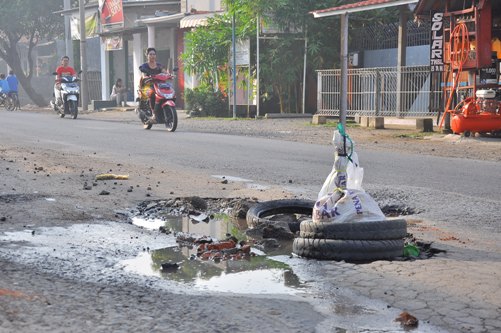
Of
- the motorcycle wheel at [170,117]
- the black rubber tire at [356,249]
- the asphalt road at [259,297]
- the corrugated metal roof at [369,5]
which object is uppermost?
the corrugated metal roof at [369,5]

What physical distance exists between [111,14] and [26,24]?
33.3 feet

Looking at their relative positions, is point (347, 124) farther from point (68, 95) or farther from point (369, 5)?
point (68, 95)

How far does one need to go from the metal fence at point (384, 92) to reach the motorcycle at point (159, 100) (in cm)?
550

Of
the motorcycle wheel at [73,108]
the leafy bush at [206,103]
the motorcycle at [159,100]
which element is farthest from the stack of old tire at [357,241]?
the leafy bush at [206,103]

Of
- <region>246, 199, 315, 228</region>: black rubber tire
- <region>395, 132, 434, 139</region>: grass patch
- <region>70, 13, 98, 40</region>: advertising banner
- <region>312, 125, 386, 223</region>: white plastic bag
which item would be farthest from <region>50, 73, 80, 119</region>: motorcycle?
<region>312, 125, 386, 223</region>: white plastic bag

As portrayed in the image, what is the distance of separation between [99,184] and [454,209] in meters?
3.90

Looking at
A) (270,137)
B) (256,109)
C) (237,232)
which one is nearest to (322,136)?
(270,137)

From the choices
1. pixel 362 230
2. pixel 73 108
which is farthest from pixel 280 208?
pixel 73 108

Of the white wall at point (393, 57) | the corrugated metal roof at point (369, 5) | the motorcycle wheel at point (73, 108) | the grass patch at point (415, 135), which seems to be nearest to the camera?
the grass patch at point (415, 135)

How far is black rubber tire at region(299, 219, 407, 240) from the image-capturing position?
4.77 metres

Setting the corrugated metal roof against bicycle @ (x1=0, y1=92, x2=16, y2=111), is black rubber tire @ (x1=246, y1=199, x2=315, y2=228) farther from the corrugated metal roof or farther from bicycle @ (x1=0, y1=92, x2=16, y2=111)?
bicycle @ (x1=0, y1=92, x2=16, y2=111)

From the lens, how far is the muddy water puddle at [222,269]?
4.18 m

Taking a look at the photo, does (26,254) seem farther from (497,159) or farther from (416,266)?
(497,159)

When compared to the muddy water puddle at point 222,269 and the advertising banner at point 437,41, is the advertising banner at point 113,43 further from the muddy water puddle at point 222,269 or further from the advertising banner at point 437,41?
the muddy water puddle at point 222,269
